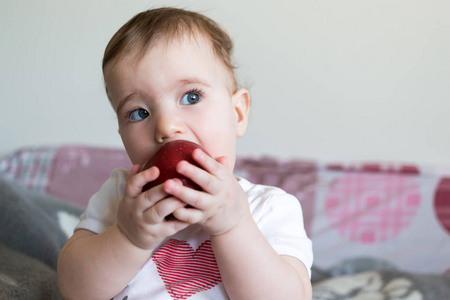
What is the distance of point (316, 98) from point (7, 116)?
3.93ft

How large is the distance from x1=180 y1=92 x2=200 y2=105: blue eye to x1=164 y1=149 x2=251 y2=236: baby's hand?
5.6 inches

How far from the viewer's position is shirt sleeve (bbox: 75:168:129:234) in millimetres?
817

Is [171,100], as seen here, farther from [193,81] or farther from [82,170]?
[82,170]

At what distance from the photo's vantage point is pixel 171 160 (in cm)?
60

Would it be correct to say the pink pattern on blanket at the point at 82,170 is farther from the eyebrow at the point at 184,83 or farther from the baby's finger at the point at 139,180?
the baby's finger at the point at 139,180

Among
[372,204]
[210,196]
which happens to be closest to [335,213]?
[372,204]

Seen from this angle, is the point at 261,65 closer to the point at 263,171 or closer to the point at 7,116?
the point at 263,171

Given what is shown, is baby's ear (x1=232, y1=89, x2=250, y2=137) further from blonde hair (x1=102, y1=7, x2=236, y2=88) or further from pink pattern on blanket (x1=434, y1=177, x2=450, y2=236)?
pink pattern on blanket (x1=434, y1=177, x2=450, y2=236)

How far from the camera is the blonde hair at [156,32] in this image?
76 cm

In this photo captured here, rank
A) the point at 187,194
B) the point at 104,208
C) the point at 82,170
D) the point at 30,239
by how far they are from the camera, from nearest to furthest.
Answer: the point at 187,194
the point at 104,208
the point at 30,239
the point at 82,170

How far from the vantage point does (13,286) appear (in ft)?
3.06

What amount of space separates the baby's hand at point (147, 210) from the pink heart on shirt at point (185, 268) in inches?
5.0

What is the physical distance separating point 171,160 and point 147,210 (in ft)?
0.21

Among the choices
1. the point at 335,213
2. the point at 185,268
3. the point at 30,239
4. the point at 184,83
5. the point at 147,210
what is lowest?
the point at 335,213
